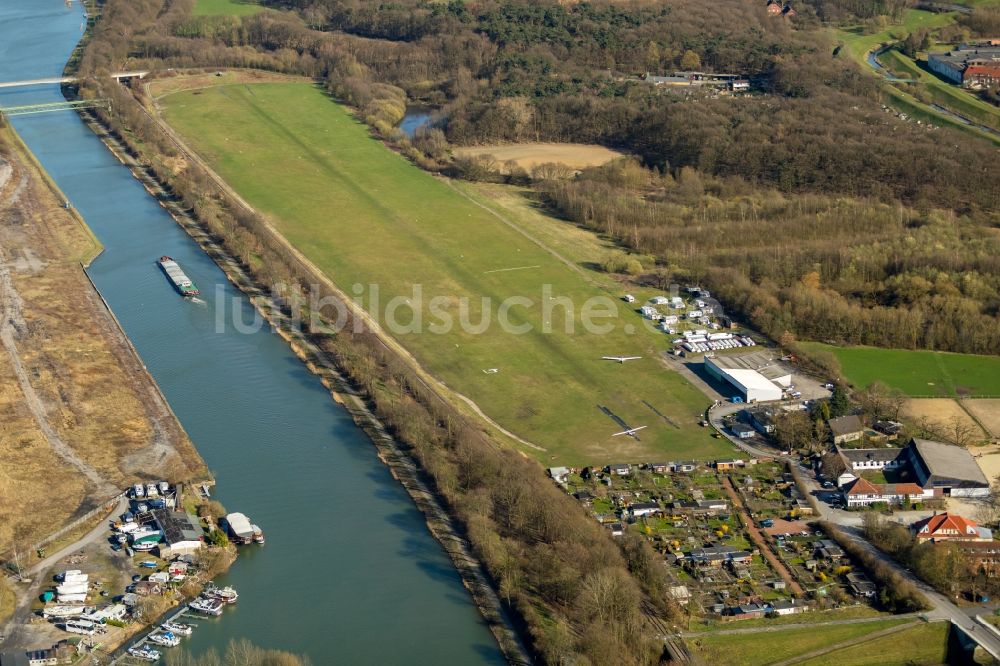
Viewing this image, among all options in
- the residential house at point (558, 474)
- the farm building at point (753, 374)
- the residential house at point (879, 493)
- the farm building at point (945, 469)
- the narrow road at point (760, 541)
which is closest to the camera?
the narrow road at point (760, 541)

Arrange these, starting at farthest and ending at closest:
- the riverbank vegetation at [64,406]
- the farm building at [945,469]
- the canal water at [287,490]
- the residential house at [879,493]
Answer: the farm building at [945,469], the riverbank vegetation at [64,406], the residential house at [879,493], the canal water at [287,490]

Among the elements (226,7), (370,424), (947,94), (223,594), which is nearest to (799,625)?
(223,594)

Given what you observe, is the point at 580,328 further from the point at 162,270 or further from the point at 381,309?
the point at 162,270

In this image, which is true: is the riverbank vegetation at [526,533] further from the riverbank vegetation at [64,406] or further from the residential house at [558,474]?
the riverbank vegetation at [64,406]

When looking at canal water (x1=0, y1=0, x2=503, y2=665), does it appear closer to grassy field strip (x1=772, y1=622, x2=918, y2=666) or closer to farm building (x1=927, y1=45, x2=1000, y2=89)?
grassy field strip (x1=772, y1=622, x2=918, y2=666)

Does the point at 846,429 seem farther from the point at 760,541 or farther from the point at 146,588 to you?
the point at 146,588

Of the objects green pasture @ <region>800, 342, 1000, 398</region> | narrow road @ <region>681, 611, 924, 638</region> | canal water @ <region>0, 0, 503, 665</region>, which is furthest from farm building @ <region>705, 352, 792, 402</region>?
canal water @ <region>0, 0, 503, 665</region>

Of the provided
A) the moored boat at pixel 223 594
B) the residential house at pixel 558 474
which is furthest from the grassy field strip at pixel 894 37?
the moored boat at pixel 223 594
